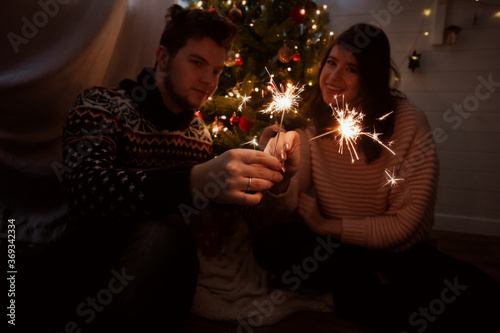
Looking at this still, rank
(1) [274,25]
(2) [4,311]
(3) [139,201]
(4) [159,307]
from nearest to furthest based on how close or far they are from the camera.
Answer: (3) [139,201], (4) [159,307], (2) [4,311], (1) [274,25]

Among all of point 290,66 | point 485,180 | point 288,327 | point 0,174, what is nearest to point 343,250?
point 288,327

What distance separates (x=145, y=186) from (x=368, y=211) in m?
0.94

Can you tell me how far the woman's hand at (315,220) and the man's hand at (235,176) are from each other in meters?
0.64

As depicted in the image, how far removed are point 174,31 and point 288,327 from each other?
1.19m

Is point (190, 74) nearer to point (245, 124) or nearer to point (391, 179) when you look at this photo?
point (245, 124)

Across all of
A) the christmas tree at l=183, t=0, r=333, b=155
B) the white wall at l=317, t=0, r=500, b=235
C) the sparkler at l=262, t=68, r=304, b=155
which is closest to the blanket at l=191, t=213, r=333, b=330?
the christmas tree at l=183, t=0, r=333, b=155

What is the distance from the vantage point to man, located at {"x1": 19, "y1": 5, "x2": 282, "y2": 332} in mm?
741

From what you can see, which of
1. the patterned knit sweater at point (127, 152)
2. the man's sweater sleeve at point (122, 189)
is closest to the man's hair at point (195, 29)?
the patterned knit sweater at point (127, 152)

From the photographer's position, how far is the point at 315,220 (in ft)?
4.32

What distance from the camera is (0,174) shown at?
1.33 meters

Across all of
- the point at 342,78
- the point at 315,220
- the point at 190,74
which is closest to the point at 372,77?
the point at 342,78

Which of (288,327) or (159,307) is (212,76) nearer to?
(159,307)

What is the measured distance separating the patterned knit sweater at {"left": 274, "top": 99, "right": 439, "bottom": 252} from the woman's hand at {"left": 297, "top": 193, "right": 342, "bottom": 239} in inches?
1.4

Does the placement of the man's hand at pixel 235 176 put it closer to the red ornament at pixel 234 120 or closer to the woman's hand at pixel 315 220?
the woman's hand at pixel 315 220
